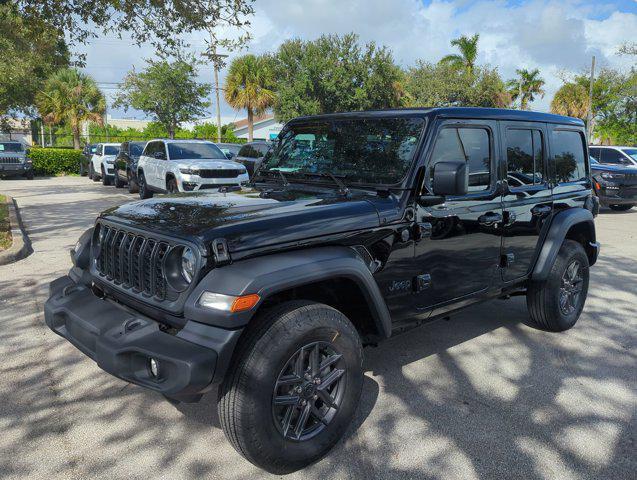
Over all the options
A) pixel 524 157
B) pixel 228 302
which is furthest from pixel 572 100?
pixel 228 302

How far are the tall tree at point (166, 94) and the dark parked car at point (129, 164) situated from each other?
13818 millimetres

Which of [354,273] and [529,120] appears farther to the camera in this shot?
[529,120]

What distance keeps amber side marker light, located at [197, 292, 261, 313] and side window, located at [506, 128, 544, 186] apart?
8.14ft

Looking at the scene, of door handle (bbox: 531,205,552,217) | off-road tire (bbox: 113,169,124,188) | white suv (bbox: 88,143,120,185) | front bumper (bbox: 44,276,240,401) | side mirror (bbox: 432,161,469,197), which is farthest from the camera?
white suv (bbox: 88,143,120,185)

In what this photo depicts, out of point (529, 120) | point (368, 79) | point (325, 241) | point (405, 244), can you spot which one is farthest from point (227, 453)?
point (368, 79)

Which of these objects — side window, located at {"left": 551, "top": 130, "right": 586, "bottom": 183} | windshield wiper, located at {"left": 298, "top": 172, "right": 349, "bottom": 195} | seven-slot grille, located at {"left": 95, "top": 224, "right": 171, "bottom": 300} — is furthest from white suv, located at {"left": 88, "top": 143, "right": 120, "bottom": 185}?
side window, located at {"left": 551, "top": 130, "right": 586, "bottom": 183}

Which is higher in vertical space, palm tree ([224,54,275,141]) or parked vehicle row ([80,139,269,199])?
palm tree ([224,54,275,141])

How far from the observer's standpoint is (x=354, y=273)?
9.34ft

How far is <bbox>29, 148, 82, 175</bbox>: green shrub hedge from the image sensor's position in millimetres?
25452

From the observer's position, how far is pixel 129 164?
16.5 meters

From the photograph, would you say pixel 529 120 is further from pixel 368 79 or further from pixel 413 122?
pixel 368 79

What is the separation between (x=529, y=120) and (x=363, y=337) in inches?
91.0

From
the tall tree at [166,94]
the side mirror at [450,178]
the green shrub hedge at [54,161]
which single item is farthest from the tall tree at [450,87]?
the side mirror at [450,178]

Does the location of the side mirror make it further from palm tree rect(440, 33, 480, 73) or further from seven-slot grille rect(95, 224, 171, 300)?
palm tree rect(440, 33, 480, 73)
